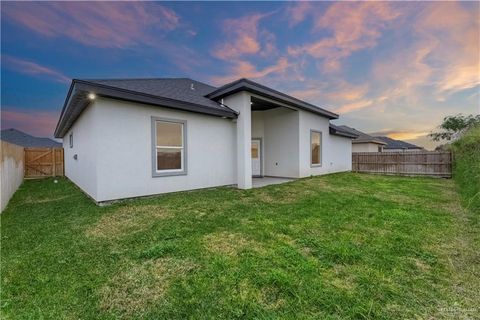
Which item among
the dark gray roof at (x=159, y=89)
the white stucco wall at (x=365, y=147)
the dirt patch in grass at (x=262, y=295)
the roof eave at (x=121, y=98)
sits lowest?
the dirt patch in grass at (x=262, y=295)

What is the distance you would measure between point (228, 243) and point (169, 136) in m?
4.61

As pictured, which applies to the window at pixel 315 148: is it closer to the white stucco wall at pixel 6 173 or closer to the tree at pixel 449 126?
the white stucco wall at pixel 6 173

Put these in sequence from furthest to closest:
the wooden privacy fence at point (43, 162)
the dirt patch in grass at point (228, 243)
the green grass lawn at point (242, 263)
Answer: the wooden privacy fence at point (43, 162)
the dirt patch in grass at point (228, 243)
the green grass lawn at point (242, 263)

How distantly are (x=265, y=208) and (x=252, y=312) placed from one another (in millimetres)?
3551

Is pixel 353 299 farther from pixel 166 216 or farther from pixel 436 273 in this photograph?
pixel 166 216

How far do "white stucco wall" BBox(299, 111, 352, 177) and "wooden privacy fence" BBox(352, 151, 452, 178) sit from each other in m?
1.14

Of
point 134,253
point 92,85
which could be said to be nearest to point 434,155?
point 134,253

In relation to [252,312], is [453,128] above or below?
above

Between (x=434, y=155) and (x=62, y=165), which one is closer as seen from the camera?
(x=434, y=155)

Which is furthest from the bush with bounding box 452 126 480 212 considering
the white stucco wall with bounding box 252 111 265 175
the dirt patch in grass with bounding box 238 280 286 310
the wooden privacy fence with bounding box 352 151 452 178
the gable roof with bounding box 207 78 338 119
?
the white stucco wall with bounding box 252 111 265 175

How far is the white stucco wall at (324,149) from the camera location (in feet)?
34.5

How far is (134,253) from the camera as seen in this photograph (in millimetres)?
3008

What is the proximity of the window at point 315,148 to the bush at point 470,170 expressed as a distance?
5627 mm

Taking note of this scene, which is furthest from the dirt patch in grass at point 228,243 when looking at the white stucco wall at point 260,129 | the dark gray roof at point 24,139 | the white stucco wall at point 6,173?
the dark gray roof at point 24,139
